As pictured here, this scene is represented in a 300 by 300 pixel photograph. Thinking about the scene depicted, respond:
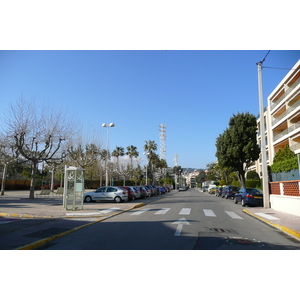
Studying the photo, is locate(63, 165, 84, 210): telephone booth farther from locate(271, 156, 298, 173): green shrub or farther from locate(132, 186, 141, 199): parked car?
locate(271, 156, 298, 173): green shrub

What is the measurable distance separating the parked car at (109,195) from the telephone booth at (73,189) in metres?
7.58

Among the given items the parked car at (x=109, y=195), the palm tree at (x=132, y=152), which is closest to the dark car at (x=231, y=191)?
the parked car at (x=109, y=195)

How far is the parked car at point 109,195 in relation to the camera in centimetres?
2439

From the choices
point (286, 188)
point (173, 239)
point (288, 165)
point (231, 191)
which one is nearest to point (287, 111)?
point (231, 191)

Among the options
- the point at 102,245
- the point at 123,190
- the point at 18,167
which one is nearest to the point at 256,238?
the point at 102,245

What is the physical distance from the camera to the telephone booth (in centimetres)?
1648

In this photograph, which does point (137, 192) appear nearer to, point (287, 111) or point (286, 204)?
point (286, 204)

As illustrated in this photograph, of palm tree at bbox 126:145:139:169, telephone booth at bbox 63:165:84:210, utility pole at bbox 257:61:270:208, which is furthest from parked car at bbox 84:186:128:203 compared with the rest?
palm tree at bbox 126:145:139:169

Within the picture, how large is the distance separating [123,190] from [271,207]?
12082mm

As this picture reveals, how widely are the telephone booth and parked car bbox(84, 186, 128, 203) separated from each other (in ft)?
24.9

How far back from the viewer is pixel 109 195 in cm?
2448

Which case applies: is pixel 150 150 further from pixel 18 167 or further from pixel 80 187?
pixel 80 187

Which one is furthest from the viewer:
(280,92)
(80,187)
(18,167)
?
(18,167)

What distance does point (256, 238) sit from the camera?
859 cm
